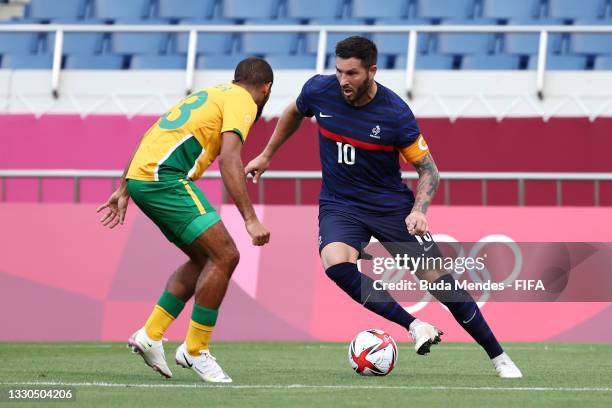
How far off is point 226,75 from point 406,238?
7512mm

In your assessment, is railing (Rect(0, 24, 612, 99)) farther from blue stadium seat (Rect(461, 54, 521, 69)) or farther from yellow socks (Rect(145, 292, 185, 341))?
yellow socks (Rect(145, 292, 185, 341))

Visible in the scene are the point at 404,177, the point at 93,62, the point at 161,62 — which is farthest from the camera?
the point at 93,62

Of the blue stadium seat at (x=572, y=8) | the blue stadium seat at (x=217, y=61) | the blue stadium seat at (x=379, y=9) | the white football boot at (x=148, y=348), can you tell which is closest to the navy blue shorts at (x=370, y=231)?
the white football boot at (x=148, y=348)

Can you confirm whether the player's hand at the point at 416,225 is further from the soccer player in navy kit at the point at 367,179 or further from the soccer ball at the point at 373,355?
the soccer ball at the point at 373,355

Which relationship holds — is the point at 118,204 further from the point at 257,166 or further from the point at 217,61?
the point at 217,61

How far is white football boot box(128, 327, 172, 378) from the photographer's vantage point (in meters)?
7.96

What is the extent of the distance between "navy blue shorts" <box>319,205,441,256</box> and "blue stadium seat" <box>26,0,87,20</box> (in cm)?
1178

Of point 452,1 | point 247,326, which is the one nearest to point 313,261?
point 247,326

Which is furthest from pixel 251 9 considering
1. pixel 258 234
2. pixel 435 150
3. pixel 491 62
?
pixel 258 234

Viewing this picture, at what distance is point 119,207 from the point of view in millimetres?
8234

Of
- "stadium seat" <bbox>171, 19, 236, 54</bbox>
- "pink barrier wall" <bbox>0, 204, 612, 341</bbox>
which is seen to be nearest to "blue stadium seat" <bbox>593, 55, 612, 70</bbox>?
"pink barrier wall" <bbox>0, 204, 612, 341</bbox>

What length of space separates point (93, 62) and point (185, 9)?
2.34 meters

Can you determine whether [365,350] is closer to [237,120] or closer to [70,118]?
[237,120]

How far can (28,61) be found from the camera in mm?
17297
